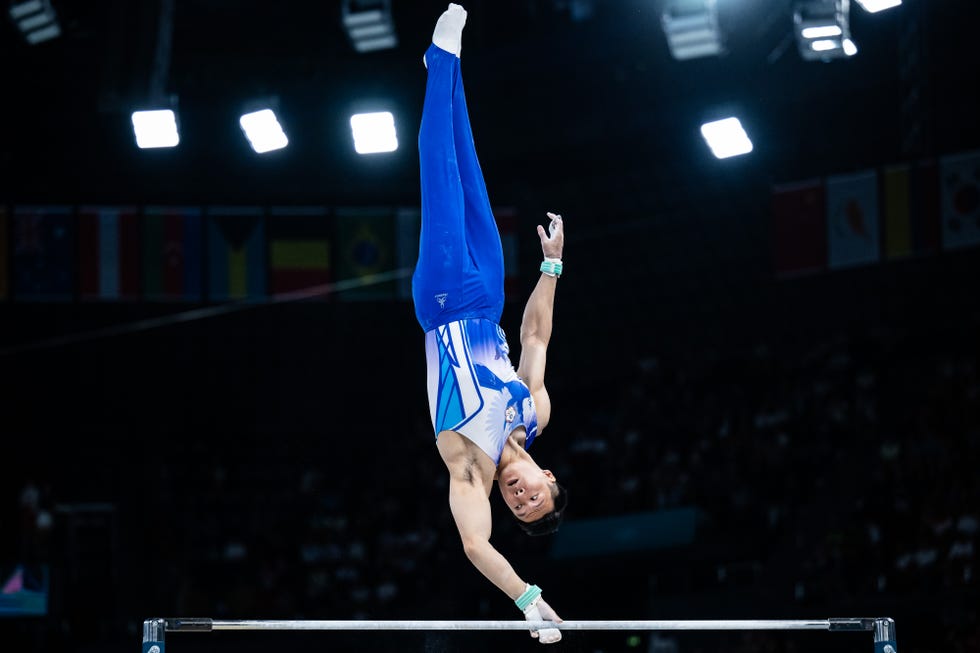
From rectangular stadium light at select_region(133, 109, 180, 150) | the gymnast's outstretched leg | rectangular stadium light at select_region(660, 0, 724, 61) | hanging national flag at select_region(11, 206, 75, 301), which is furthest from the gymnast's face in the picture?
hanging national flag at select_region(11, 206, 75, 301)

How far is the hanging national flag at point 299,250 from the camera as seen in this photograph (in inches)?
658

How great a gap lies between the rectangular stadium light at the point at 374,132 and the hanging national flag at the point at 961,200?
8.16 meters

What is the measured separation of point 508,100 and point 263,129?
6844 mm

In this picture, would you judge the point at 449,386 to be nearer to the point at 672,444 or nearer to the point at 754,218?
the point at 672,444

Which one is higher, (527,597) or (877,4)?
(877,4)

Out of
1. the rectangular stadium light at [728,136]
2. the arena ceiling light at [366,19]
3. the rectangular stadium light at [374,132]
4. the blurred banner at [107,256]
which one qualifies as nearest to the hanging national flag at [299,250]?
the blurred banner at [107,256]

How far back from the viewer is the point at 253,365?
17.7 metres

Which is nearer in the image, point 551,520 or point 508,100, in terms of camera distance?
point 551,520

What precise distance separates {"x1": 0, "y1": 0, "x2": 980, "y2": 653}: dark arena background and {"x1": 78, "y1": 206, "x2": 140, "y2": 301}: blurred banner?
0.04m

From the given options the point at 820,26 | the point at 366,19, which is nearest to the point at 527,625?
the point at 820,26

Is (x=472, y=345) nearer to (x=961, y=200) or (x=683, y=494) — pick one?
(x=683, y=494)

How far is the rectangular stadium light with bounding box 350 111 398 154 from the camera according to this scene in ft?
30.5

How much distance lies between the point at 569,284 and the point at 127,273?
5.97 m

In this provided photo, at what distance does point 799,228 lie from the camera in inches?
627
